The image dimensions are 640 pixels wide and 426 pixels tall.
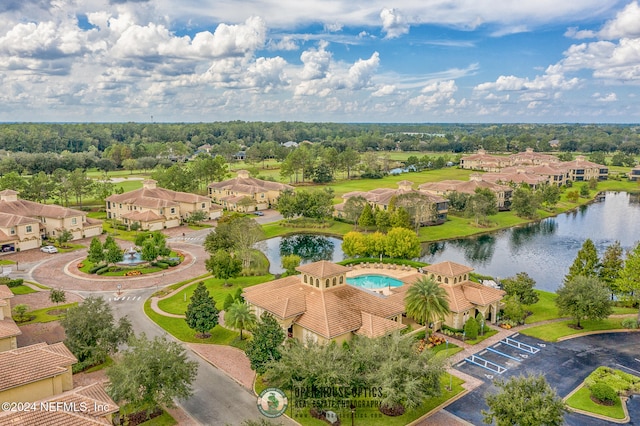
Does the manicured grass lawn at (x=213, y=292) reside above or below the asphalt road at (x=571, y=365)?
above

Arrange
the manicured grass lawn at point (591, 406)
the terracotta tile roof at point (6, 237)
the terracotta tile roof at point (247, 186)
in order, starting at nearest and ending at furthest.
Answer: the manicured grass lawn at point (591, 406)
the terracotta tile roof at point (6, 237)
the terracotta tile roof at point (247, 186)

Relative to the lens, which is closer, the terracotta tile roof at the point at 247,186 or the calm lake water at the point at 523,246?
the calm lake water at the point at 523,246

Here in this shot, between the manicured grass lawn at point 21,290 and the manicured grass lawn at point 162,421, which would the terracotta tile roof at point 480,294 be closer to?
the manicured grass lawn at point 162,421

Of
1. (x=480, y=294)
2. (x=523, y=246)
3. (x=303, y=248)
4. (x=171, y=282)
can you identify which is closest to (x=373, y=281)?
(x=480, y=294)

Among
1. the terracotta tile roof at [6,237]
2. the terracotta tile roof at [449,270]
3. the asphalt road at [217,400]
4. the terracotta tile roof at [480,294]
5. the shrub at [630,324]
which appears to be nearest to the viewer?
the asphalt road at [217,400]

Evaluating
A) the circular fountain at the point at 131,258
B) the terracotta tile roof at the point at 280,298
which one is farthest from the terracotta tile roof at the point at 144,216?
the terracotta tile roof at the point at 280,298

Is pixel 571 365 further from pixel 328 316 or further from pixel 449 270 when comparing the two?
pixel 328 316

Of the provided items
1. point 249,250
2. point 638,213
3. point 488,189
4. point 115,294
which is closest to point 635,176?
point 638,213

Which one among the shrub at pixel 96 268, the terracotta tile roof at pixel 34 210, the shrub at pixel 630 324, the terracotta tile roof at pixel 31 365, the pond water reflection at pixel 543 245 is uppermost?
the terracotta tile roof at pixel 34 210
